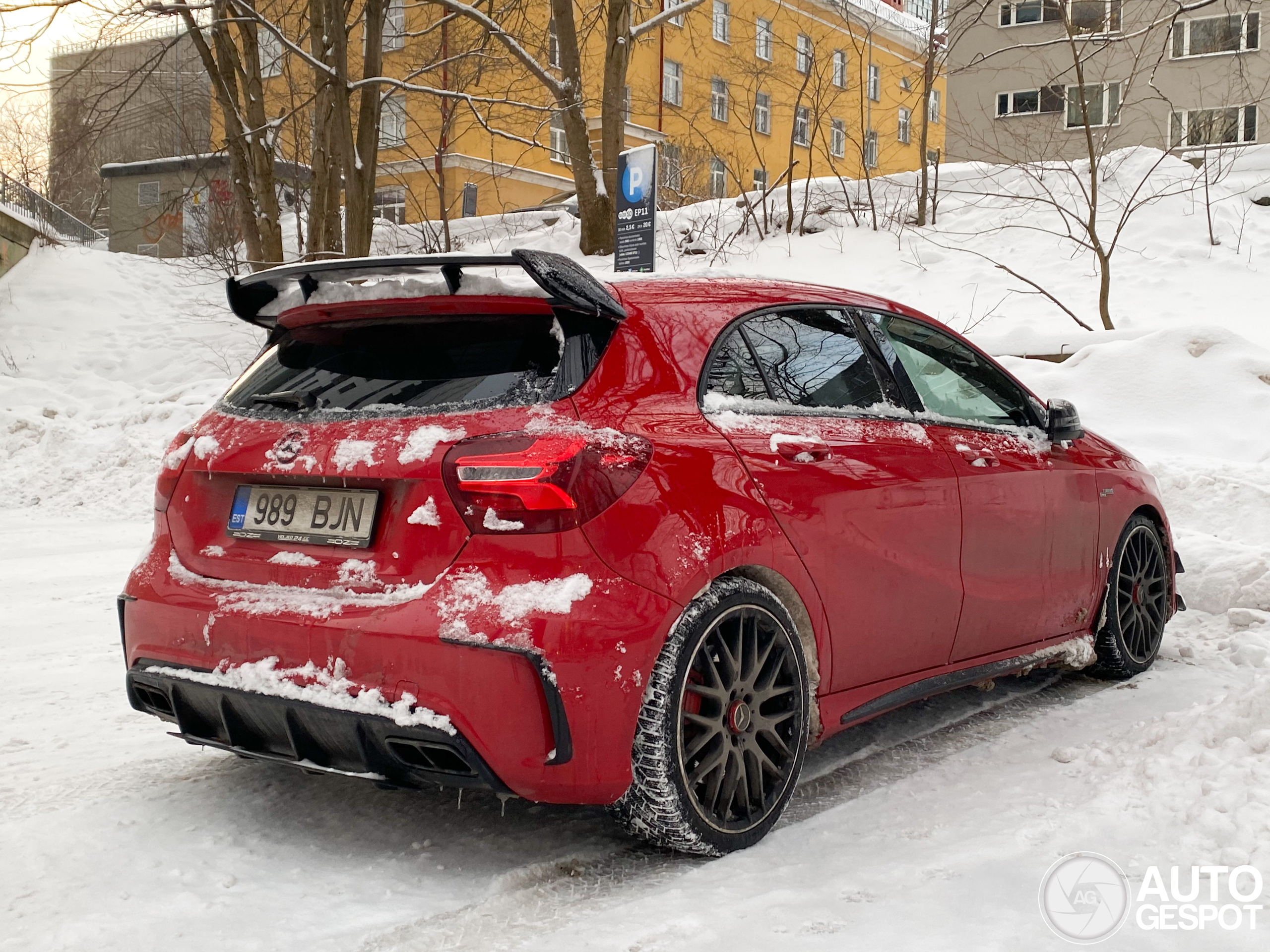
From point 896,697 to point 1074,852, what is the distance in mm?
849

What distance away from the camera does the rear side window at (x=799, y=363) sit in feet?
11.8

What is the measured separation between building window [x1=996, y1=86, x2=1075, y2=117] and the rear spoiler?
129 feet

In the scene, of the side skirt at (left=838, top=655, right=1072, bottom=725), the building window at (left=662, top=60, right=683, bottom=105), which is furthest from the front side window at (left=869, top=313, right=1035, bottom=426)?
the building window at (left=662, top=60, right=683, bottom=105)

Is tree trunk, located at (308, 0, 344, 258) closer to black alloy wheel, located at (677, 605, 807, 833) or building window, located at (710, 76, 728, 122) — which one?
black alloy wheel, located at (677, 605, 807, 833)

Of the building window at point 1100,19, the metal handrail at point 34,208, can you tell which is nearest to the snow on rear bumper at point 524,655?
the building window at point 1100,19

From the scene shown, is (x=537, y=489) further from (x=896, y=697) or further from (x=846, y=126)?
(x=846, y=126)

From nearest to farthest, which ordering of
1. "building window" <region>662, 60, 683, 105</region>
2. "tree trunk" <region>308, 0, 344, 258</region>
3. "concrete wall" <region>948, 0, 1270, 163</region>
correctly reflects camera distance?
"tree trunk" <region>308, 0, 344, 258</region>, "concrete wall" <region>948, 0, 1270, 163</region>, "building window" <region>662, 60, 683, 105</region>

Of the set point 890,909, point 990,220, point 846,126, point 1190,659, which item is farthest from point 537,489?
point 846,126

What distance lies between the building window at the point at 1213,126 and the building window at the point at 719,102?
635 inches

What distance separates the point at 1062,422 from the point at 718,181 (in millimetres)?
32544

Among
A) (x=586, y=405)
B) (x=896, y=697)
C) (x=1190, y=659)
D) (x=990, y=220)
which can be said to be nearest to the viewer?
(x=586, y=405)

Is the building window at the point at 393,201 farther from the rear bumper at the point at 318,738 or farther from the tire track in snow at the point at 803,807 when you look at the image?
the rear bumper at the point at 318,738

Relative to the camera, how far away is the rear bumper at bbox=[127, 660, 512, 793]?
9.59ft

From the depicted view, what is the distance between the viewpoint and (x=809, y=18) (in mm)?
43250
